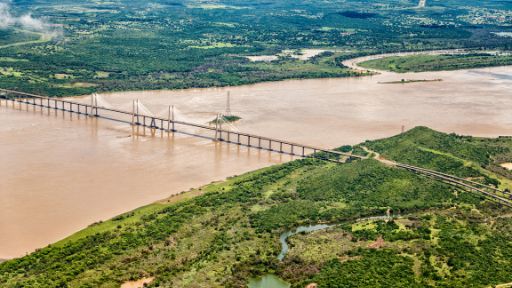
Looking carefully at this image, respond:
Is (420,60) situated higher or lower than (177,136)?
higher

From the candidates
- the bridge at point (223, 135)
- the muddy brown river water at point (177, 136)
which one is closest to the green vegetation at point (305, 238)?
the bridge at point (223, 135)

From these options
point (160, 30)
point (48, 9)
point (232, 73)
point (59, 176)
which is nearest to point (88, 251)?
point (59, 176)

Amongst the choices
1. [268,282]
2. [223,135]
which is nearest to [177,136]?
[223,135]

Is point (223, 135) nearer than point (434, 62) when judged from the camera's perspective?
Yes

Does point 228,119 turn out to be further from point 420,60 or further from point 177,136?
point 420,60

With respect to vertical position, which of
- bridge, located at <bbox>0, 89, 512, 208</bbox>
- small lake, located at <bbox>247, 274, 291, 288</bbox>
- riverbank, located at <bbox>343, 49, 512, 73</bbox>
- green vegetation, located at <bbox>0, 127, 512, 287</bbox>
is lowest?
small lake, located at <bbox>247, 274, 291, 288</bbox>

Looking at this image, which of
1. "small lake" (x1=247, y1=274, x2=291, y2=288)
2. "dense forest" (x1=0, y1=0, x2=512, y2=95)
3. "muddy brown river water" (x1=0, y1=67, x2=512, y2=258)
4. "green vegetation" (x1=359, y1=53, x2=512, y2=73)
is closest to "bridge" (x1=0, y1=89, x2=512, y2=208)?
"muddy brown river water" (x1=0, y1=67, x2=512, y2=258)

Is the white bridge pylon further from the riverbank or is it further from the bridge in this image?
the riverbank

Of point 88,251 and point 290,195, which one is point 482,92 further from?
point 88,251
